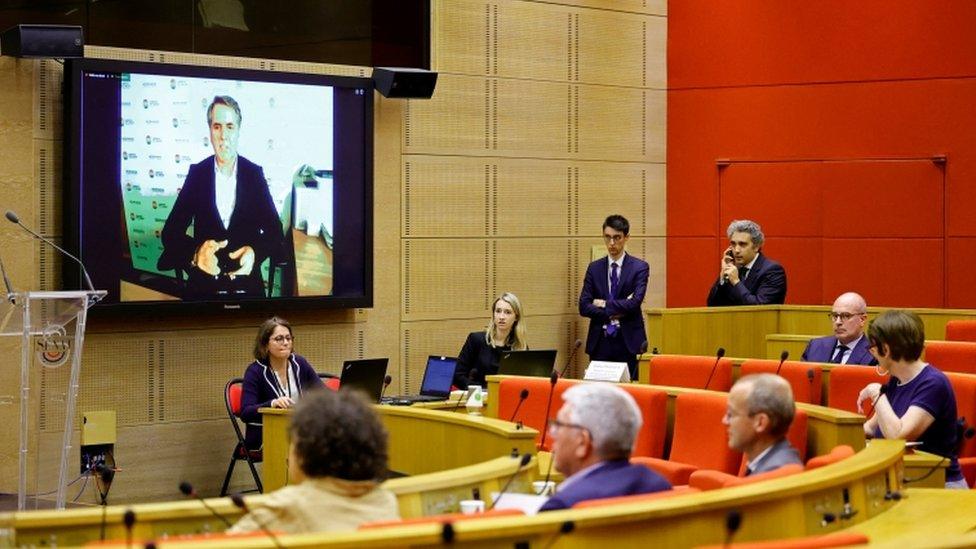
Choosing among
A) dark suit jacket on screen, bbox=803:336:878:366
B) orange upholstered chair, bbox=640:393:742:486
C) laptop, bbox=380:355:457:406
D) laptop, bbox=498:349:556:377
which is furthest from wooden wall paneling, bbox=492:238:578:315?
orange upholstered chair, bbox=640:393:742:486

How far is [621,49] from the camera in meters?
12.3

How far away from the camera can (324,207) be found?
10367 millimetres

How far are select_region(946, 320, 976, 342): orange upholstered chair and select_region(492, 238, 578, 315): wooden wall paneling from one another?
3143 millimetres

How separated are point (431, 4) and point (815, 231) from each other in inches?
135

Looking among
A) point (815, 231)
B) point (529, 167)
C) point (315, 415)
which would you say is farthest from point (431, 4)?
point (315, 415)

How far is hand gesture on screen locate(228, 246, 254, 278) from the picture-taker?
992 cm

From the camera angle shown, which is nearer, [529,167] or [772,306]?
[772,306]

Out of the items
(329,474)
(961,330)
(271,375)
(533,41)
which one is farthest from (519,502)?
(533,41)

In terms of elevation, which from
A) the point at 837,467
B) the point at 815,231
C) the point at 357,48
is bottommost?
the point at 837,467

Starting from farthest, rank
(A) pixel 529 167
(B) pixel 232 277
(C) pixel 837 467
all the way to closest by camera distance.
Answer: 1. (A) pixel 529 167
2. (B) pixel 232 277
3. (C) pixel 837 467

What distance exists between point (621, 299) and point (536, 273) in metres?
0.86

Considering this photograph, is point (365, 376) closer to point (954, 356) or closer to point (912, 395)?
point (912, 395)

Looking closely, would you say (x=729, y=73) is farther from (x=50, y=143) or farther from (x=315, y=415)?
(x=315, y=415)

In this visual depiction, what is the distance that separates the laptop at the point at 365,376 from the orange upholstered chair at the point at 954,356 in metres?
3.08
